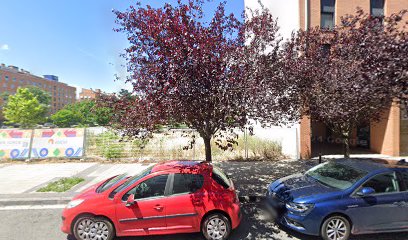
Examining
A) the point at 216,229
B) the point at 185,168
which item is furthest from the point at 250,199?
the point at 185,168

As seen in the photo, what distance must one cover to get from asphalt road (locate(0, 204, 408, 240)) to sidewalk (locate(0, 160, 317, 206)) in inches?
23.1

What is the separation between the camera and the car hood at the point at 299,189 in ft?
13.4

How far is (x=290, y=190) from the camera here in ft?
14.7

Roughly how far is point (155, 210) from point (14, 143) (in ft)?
33.7

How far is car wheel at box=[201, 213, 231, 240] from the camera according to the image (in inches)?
157

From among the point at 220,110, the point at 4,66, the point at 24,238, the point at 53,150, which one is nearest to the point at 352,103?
the point at 220,110

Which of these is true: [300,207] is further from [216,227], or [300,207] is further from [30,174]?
[30,174]

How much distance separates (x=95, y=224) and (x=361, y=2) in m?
15.2

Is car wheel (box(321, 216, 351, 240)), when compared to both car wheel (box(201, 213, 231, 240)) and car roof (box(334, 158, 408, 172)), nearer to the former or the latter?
car roof (box(334, 158, 408, 172))

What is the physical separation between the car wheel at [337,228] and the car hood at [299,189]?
18.4 inches

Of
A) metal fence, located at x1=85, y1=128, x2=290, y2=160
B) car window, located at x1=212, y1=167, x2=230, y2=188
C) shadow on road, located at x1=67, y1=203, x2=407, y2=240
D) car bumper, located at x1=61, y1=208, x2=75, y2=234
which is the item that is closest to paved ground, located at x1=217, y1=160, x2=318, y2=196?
metal fence, located at x1=85, y1=128, x2=290, y2=160

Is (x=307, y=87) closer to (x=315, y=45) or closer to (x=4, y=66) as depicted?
(x=315, y=45)

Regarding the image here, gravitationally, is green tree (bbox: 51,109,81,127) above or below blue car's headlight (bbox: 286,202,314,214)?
above

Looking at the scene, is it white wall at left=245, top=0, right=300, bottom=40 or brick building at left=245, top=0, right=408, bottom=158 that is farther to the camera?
white wall at left=245, top=0, right=300, bottom=40
